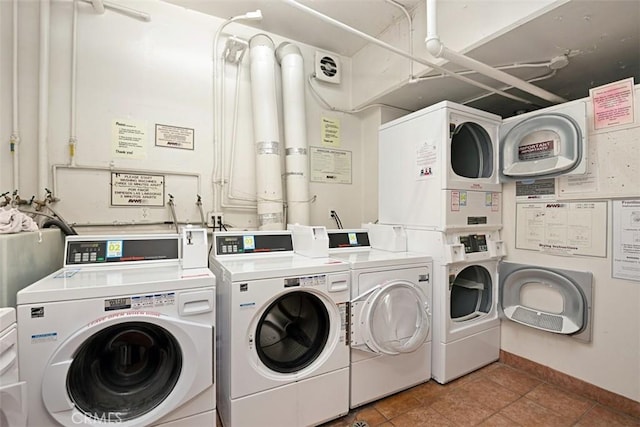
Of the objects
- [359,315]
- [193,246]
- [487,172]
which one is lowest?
[359,315]

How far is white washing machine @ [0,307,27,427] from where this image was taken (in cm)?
96

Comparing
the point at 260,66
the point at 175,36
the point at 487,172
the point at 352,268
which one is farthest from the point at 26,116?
the point at 487,172

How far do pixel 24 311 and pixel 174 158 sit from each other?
1.48 metres

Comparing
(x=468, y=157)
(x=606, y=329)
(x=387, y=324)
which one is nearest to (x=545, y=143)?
(x=468, y=157)

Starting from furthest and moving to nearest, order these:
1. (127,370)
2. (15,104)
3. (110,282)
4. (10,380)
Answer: (15,104), (127,370), (110,282), (10,380)

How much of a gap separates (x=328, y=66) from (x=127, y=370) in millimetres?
2889

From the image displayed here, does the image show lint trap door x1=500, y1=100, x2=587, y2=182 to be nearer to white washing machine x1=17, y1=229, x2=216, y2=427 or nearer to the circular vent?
the circular vent

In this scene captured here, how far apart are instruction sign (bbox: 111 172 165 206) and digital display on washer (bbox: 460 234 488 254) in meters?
2.33

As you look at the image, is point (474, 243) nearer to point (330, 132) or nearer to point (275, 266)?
point (275, 266)

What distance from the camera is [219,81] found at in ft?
8.05

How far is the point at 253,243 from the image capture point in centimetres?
197

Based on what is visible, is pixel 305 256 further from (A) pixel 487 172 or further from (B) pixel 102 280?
(A) pixel 487 172

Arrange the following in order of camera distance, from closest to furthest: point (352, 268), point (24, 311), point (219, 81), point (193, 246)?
point (24, 311), point (193, 246), point (352, 268), point (219, 81)

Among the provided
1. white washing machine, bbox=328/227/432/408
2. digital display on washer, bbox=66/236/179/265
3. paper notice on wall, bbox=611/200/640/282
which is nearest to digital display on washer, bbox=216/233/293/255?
digital display on washer, bbox=66/236/179/265
